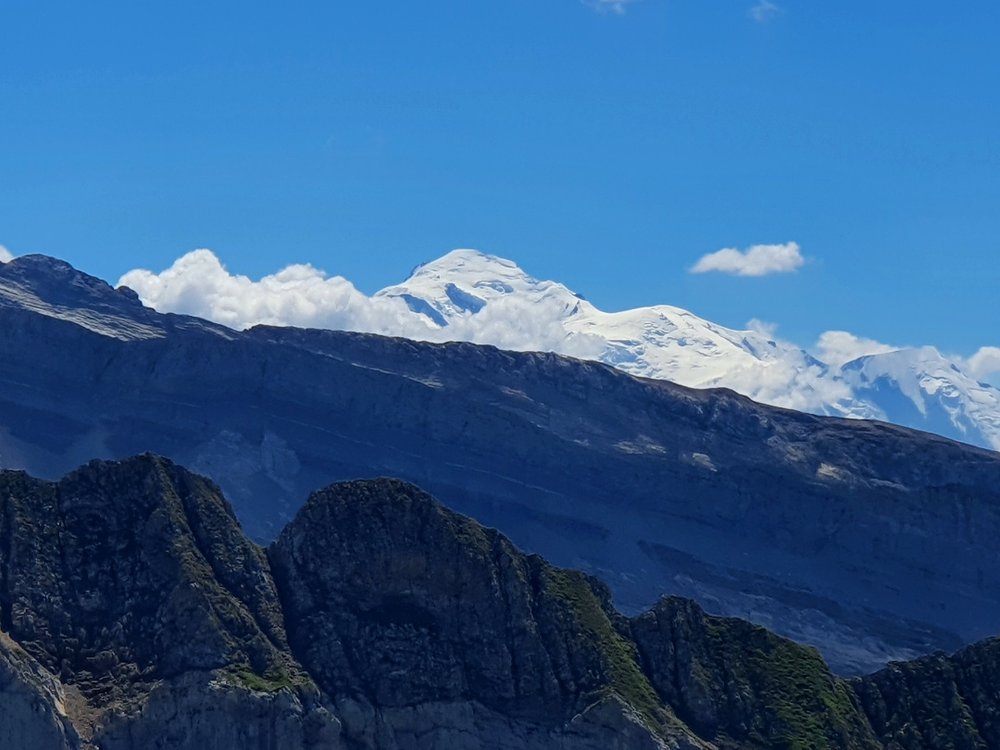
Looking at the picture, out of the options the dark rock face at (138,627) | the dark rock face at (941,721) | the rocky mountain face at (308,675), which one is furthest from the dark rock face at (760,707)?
the dark rock face at (138,627)

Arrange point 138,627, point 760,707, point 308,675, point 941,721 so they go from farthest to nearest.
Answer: point 941,721 → point 760,707 → point 308,675 → point 138,627

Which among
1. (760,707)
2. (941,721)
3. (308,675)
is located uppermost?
(941,721)

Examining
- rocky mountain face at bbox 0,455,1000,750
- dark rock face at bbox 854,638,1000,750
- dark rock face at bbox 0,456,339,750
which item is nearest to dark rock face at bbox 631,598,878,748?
rocky mountain face at bbox 0,455,1000,750

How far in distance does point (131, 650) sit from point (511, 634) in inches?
1425

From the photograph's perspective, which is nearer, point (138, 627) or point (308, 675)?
point (138, 627)

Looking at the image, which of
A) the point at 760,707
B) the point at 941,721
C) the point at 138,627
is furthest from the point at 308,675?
the point at 941,721

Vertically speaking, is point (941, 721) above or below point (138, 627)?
above

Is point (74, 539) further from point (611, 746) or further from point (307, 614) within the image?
point (611, 746)

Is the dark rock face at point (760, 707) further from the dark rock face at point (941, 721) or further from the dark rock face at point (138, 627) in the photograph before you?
the dark rock face at point (138, 627)

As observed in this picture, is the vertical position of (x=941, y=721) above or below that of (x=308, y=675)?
above

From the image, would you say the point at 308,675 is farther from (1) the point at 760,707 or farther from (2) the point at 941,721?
(2) the point at 941,721

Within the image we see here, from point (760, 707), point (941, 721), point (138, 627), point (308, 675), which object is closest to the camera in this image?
point (138, 627)

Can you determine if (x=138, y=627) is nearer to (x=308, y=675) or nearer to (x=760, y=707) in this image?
(x=308, y=675)

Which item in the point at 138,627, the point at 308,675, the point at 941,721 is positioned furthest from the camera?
the point at 941,721
